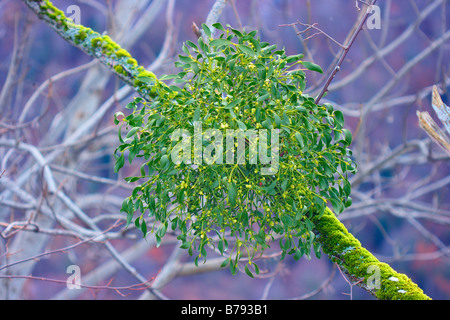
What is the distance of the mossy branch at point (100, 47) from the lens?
83.0 inches

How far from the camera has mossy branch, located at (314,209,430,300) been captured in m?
1.72

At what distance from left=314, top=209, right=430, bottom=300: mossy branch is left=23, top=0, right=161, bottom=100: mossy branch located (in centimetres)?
94

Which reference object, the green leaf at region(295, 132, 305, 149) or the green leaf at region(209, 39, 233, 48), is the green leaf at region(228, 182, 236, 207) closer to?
the green leaf at region(295, 132, 305, 149)

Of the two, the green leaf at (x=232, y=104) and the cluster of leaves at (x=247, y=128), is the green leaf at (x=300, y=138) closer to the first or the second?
the cluster of leaves at (x=247, y=128)

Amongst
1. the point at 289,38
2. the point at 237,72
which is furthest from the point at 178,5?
the point at 237,72

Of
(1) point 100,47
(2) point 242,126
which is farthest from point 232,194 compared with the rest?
(1) point 100,47

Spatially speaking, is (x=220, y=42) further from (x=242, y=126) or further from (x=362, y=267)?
(x=362, y=267)

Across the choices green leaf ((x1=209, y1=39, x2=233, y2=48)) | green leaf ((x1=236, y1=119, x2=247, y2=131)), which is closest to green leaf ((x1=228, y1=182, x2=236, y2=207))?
green leaf ((x1=236, y1=119, x2=247, y2=131))

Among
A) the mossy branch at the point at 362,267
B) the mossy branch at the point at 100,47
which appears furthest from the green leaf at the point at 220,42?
the mossy branch at the point at 362,267

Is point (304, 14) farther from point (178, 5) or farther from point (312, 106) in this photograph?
A: point (312, 106)

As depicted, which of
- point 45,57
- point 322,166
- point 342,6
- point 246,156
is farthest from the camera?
point 45,57

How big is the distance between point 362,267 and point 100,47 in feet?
4.91

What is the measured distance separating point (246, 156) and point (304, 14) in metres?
7.37

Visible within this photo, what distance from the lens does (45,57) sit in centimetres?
969
